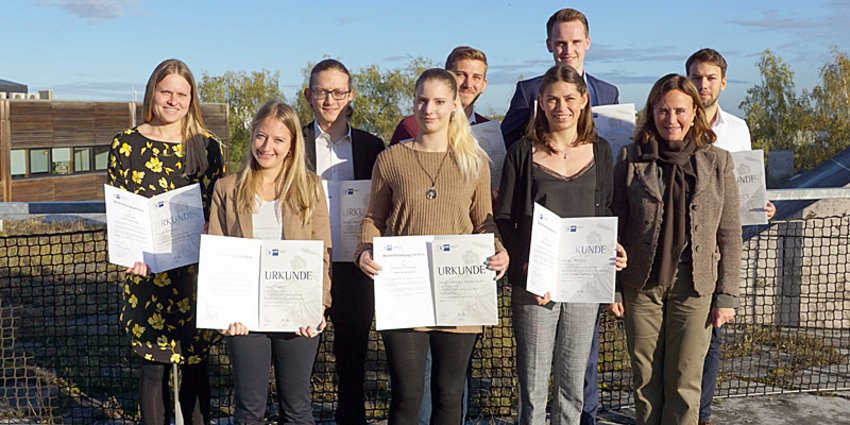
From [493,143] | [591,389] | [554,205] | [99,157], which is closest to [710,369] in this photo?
[591,389]

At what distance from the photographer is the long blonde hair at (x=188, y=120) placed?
13.5 ft

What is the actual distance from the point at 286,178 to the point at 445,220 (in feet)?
2.75

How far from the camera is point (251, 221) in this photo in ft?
13.1

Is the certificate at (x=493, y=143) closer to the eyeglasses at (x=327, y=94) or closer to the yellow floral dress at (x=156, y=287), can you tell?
the eyeglasses at (x=327, y=94)

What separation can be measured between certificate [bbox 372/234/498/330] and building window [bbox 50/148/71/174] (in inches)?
1443

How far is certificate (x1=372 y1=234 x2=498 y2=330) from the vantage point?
3.89 metres

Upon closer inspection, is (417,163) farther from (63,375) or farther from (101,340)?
(101,340)

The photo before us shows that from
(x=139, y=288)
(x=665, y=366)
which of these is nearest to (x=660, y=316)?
(x=665, y=366)

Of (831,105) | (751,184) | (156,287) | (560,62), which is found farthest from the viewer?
(831,105)

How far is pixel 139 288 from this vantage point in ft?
13.7

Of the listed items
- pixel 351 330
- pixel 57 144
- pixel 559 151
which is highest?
pixel 57 144

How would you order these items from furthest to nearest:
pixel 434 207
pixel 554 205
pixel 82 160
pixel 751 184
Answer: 1. pixel 82 160
2. pixel 751 184
3. pixel 554 205
4. pixel 434 207

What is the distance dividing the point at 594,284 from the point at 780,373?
3.11m

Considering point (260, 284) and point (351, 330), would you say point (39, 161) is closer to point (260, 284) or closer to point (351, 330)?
point (351, 330)
